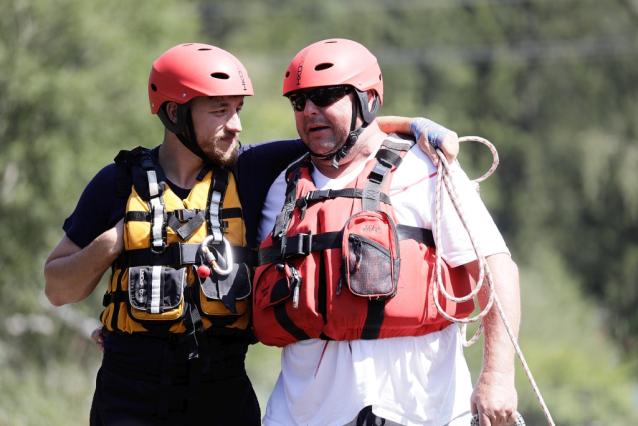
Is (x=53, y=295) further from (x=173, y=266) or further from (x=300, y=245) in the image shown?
(x=300, y=245)

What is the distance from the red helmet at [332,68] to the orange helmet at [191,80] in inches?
10.9

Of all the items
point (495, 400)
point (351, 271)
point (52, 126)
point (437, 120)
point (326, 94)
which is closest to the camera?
point (495, 400)

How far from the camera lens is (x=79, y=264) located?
356 cm

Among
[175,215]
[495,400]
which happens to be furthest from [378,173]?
[495,400]

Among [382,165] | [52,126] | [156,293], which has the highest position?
[52,126]

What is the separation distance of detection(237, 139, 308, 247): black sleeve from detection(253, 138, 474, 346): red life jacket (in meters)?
0.29

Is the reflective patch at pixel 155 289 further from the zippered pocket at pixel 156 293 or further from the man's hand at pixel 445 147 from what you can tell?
the man's hand at pixel 445 147

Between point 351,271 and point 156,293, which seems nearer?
point 351,271

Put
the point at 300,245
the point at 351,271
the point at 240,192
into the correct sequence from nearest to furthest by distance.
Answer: the point at 351,271
the point at 300,245
the point at 240,192

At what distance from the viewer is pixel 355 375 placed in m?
3.21

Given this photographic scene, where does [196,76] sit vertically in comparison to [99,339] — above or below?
above

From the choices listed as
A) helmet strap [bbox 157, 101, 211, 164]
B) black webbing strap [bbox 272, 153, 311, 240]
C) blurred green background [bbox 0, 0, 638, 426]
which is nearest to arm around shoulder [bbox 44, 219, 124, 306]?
helmet strap [bbox 157, 101, 211, 164]

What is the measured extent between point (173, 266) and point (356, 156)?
3.22ft

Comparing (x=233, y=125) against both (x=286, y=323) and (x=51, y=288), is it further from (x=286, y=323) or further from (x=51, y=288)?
(x=51, y=288)
